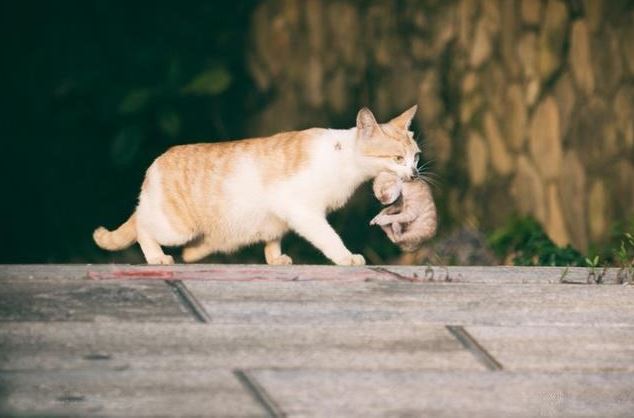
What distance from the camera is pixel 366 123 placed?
5.42 m

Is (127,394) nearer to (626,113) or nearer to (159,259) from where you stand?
(159,259)

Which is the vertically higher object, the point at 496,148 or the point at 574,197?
the point at 496,148

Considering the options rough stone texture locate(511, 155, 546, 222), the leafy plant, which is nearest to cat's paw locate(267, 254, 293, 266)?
the leafy plant

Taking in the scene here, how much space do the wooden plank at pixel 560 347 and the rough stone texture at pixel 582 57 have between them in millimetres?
3217

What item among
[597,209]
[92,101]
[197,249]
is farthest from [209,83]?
[597,209]

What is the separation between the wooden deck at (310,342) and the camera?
3041 mm

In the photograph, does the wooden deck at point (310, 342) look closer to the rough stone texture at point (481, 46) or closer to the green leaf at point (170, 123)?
the green leaf at point (170, 123)

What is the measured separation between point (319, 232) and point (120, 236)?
1.04 m

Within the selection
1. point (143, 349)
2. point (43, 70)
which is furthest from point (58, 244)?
point (143, 349)

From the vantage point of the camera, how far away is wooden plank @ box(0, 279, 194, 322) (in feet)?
12.0

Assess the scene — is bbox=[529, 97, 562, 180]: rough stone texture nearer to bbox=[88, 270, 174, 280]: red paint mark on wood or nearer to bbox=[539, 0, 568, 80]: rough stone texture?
bbox=[539, 0, 568, 80]: rough stone texture

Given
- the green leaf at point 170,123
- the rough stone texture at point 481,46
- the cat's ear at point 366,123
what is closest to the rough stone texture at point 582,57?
the rough stone texture at point 481,46

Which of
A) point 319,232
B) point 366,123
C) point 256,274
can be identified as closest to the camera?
point 256,274

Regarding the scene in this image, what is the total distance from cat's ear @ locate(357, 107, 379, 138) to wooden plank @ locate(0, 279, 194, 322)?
5.15 feet
